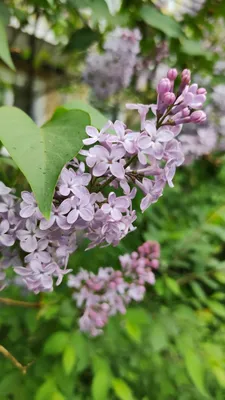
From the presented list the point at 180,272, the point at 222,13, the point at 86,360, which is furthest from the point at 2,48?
the point at 180,272

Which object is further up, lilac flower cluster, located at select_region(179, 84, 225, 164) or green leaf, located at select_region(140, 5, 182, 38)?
green leaf, located at select_region(140, 5, 182, 38)

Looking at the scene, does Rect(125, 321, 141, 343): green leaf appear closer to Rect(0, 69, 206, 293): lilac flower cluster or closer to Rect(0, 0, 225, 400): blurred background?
Rect(0, 0, 225, 400): blurred background

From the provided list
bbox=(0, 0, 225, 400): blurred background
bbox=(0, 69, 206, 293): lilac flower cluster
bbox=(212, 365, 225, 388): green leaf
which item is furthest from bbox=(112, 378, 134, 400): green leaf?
bbox=(0, 69, 206, 293): lilac flower cluster

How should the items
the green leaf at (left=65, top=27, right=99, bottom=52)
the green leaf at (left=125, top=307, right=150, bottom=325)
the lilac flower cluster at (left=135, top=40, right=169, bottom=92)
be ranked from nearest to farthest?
1. the green leaf at (left=125, top=307, right=150, bottom=325)
2. the green leaf at (left=65, top=27, right=99, bottom=52)
3. the lilac flower cluster at (left=135, top=40, right=169, bottom=92)

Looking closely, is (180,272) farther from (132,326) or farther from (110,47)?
(110,47)

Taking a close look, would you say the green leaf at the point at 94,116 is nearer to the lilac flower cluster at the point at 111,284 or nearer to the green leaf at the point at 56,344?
the lilac flower cluster at the point at 111,284

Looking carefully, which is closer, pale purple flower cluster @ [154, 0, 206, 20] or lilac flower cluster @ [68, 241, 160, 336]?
lilac flower cluster @ [68, 241, 160, 336]

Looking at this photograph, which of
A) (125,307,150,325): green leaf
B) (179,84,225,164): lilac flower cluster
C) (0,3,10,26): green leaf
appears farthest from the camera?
(179,84,225,164): lilac flower cluster

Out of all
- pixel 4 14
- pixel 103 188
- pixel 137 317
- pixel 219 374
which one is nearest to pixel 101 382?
pixel 137 317
